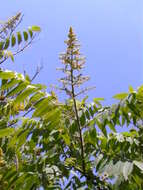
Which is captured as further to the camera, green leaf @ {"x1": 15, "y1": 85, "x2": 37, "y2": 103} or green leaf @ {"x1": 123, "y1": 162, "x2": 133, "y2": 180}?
green leaf @ {"x1": 15, "y1": 85, "x2": 37, "y2": 103}

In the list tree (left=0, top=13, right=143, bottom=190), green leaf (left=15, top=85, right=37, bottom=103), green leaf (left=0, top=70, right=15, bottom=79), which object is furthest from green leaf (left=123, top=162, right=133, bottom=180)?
green leaf (left=0, top=70, right=15, bottom=79)

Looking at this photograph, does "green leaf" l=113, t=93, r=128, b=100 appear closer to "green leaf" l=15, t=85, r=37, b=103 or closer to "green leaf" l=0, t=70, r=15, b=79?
"green leaf" l=15, t=85, r=37, b=103

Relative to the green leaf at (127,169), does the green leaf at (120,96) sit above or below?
above

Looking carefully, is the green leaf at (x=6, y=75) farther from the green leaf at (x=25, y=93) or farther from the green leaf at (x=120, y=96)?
the green leaf at (x=120, y=96)

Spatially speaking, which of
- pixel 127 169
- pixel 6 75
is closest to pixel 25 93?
pixel 6 75

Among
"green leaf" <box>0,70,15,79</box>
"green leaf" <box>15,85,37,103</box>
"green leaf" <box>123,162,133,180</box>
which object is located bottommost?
"green leaf" <box>123,162,133,180</box>

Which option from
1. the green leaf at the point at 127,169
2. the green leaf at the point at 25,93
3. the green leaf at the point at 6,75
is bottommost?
the green leaf at the point at 127,169

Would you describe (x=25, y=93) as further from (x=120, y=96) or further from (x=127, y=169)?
(x=127, y=169)

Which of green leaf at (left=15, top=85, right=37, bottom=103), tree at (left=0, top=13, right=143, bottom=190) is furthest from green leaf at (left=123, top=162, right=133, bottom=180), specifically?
green leaf at (left=15, top=85, right=37, bottom=103)

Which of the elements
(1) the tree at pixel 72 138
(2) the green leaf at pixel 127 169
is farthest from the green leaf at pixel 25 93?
(2) the green leaf at pixel 127 169

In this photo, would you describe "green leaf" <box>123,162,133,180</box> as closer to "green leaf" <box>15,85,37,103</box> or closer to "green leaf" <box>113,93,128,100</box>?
"green leaf" <box>113,93,128,100</box>

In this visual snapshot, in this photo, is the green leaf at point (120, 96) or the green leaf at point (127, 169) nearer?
the green leaf at point (127, 169)

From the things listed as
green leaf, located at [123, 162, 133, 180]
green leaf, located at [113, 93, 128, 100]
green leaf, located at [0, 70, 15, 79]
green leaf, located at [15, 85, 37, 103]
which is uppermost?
green leaf, located at [0, 70, 15, 79]

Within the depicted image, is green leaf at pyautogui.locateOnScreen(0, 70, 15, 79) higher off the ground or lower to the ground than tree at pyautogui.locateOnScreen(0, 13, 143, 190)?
higher
